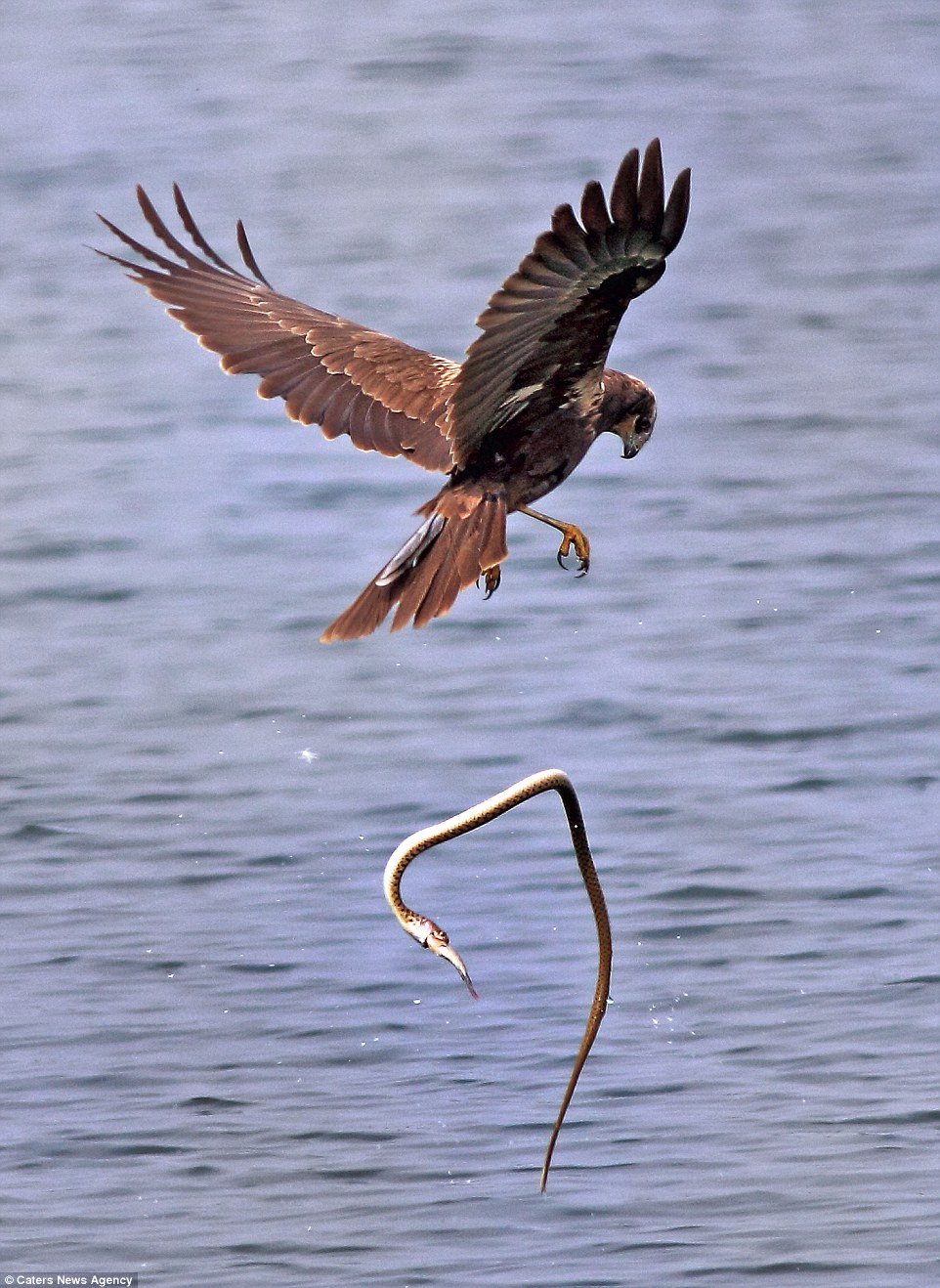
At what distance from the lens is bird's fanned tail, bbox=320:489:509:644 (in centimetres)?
571

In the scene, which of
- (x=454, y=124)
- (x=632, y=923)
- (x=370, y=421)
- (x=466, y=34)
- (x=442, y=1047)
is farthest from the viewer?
(x=466, y=34)

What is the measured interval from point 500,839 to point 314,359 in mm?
2054

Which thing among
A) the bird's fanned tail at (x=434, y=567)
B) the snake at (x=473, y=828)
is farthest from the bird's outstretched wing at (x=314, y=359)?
the snake at (x=473, y=828)

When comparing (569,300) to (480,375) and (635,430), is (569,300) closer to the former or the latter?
(480,375)

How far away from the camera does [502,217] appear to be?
46.2ft

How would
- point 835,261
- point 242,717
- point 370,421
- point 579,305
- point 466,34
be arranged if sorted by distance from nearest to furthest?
point 579,305, point 370,421, point 242,717, point 835,261, point 466,34

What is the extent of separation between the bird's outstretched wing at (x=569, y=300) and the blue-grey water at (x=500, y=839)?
1.80 meters

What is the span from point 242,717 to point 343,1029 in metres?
2.31

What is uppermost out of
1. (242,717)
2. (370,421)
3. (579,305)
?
(579,305)

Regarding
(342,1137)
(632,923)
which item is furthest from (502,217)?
(342,1137)

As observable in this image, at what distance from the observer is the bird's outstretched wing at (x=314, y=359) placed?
253 inches

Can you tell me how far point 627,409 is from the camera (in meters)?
6.20

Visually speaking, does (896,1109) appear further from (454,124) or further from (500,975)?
(454,124)

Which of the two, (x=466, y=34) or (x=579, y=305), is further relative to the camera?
(x=466, y=34)
